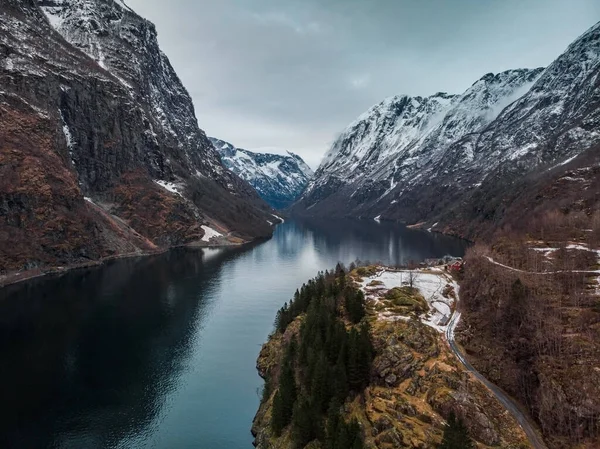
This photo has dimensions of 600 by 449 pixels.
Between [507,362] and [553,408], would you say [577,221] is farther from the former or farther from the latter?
[553,408]

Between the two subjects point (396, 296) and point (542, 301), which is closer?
point (542, 301)

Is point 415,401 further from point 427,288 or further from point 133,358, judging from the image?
point 133,358

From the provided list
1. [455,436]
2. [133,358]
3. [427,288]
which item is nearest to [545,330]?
[455,436]

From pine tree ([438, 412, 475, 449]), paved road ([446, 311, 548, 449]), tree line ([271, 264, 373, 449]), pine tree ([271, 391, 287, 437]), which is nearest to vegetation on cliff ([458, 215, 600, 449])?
paved road ([446, 311, 548, 449])

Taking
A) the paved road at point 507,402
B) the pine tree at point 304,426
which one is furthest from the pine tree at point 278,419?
the paved road at point 507,402

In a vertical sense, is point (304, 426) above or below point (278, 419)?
above

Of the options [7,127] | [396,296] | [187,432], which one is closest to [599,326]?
[396,296]

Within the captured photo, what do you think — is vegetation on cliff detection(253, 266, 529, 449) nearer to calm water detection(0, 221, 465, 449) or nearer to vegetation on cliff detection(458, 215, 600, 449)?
vegetation on cliff detection(458, 215, 600, 449)
